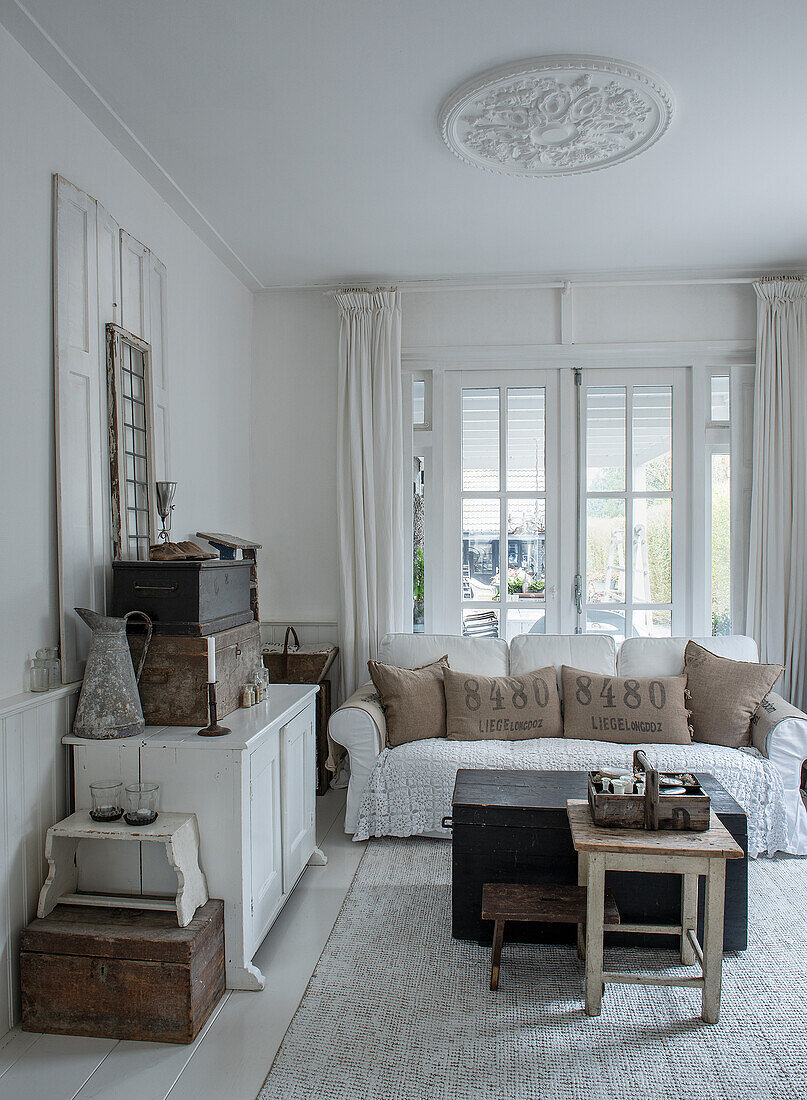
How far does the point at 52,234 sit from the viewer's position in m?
2.36

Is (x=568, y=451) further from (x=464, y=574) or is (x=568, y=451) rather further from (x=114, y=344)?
(x=114, y=344)

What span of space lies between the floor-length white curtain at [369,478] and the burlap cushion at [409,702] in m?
0.63

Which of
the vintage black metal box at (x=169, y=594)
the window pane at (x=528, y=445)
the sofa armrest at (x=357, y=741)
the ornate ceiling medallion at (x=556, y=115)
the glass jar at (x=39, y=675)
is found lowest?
the sofa armrest at (x=357, y=741)

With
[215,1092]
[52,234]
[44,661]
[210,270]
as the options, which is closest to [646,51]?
[52,234]

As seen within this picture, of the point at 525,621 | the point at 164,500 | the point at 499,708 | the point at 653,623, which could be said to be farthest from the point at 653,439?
the point at 164,500

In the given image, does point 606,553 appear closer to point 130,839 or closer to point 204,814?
point 204,814

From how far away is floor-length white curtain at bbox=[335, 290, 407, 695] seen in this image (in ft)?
14.0

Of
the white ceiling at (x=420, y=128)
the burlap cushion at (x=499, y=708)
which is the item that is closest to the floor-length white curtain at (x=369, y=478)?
the white ceiling at (x=420, y=128)

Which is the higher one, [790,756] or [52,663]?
[52,663]

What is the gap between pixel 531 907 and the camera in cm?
231

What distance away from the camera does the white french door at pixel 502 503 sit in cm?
437

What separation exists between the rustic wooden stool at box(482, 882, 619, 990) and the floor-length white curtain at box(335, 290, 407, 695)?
6.54ft

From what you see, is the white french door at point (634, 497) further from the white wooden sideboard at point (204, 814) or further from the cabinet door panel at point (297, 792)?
the white wooden sideboard at point (204, 814)

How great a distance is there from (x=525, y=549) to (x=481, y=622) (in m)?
0.49
